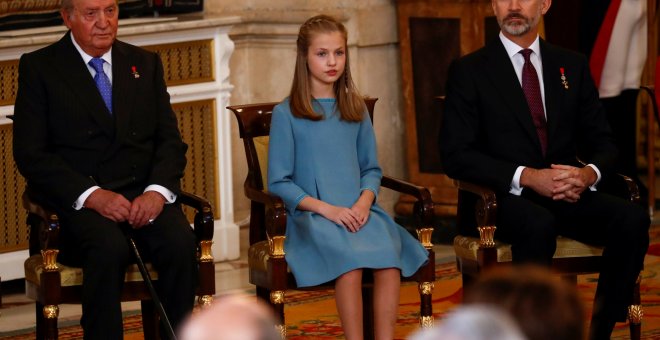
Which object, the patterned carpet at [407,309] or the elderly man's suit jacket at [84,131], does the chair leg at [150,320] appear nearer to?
the elderly man's suit jacket at [84,131]

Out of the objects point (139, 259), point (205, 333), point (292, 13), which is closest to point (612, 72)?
point (292, 13)

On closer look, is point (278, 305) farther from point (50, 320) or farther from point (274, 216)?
point (50, 320)

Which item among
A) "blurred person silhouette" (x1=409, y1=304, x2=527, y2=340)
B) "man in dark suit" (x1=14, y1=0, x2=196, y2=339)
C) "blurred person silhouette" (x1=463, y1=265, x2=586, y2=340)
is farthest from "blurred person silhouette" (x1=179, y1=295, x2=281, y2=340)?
"man in dark suit" (x1=14, y1=0, x2=196, y2=339)

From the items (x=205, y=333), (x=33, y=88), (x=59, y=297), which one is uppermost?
(x=33, y=88)

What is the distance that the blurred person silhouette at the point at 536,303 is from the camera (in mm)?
1781

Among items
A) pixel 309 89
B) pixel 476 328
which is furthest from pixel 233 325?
pixel 309 89

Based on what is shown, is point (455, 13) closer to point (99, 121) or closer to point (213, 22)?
point (213, 22)

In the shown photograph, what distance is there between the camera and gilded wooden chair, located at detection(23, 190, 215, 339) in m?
4.66

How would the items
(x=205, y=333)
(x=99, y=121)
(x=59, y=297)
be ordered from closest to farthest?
(x=205, y=333) → (x=59, y=297) → (x=99, y=121)

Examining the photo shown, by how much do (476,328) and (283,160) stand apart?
3.32 meters

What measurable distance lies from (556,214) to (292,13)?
339cm

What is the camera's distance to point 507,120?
17.2ft

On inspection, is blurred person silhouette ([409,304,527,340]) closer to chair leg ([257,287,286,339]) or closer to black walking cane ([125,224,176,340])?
black walking cane ([125,224,176,340])

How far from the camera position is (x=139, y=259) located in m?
4.71
